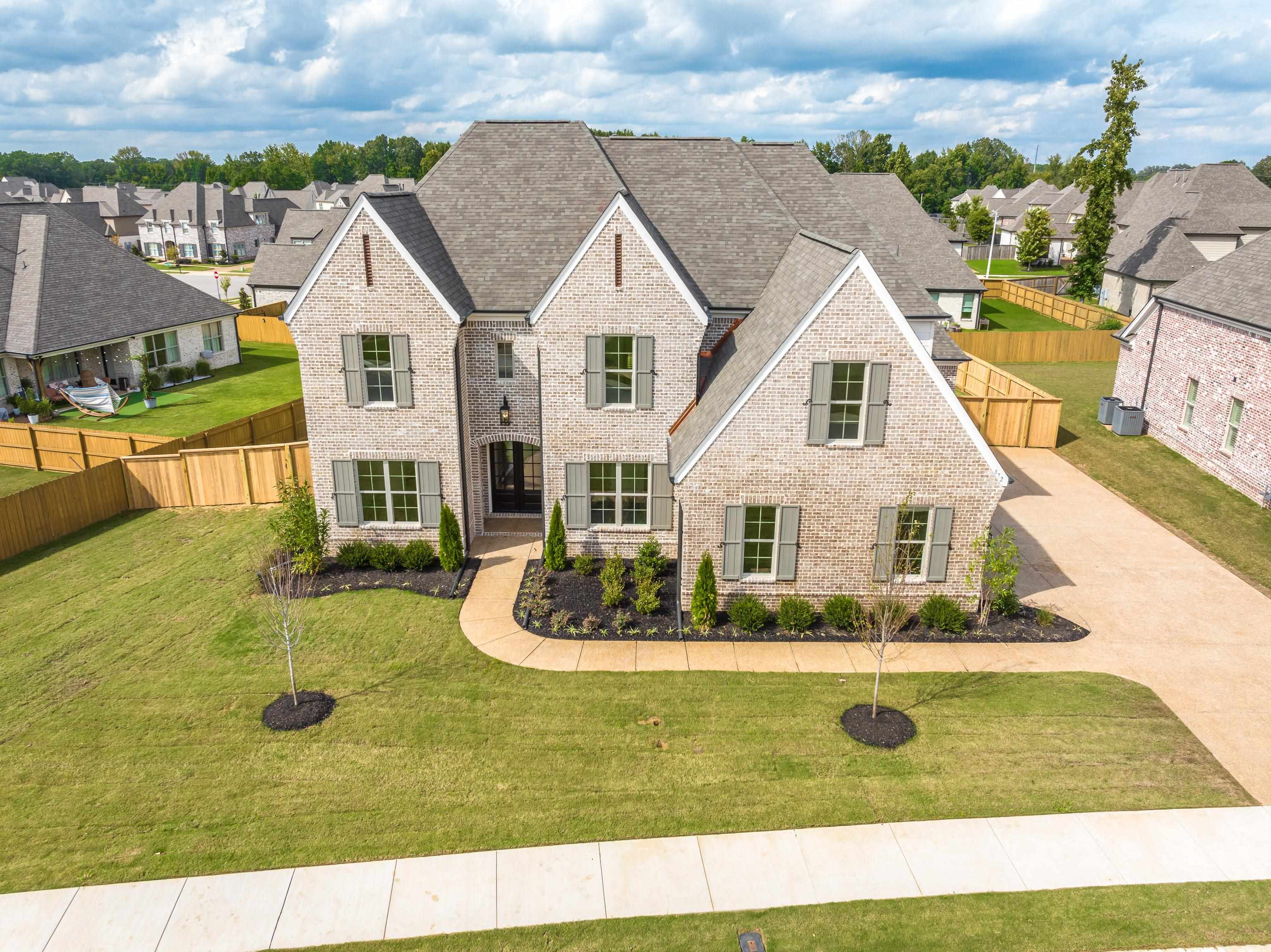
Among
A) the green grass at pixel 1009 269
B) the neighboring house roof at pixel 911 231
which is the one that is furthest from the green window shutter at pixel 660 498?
the green grass at pixel 1009 269

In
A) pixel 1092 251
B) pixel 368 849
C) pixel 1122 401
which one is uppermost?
pixel 1092 251

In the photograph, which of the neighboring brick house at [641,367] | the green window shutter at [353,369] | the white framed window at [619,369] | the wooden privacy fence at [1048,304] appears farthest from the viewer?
the wooden privacy fence at [1048,304]

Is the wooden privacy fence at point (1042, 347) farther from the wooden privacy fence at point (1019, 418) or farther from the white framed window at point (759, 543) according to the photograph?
the white framed window at point (759, 543)

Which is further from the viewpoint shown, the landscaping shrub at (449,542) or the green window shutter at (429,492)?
the green window shutter at (429,492)

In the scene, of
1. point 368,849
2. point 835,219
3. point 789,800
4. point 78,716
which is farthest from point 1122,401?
point 78,716

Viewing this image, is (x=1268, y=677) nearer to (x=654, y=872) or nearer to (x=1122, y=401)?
(x=654, y=872)

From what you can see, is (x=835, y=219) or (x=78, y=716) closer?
(x=78, y=716)

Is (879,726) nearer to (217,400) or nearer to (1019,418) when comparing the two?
(1019,418)
